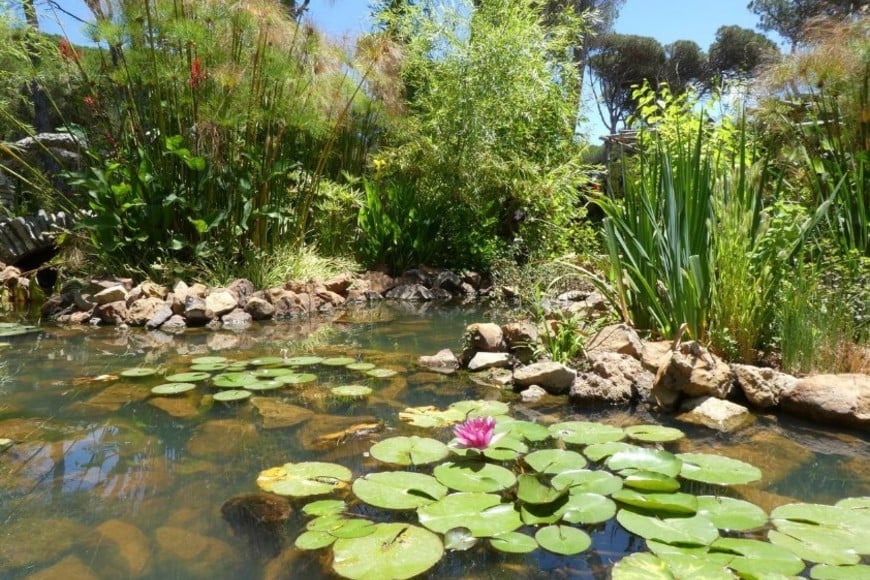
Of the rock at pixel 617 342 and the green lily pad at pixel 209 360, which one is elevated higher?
the rock at pixel 617 342

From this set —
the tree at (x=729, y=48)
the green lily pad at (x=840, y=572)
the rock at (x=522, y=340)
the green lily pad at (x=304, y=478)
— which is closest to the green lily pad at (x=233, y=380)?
the green lily pad at (x=304, y=478)

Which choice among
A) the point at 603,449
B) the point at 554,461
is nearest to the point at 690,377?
the point at 603,449

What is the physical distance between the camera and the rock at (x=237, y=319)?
518 cm

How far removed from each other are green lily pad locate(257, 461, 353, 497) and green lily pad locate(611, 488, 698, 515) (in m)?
0.81

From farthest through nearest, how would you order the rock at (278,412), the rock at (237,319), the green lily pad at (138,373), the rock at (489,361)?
1. the rock at (237,319)
2. the rock at (489,361)
3. the green lily pad at (138,373)
4. the rock at (278,412)

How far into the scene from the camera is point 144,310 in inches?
201

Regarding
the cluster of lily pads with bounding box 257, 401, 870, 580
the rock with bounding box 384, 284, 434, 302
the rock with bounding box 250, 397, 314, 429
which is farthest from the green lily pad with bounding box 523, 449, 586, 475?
the rock with bounding box 384, 284, 434, 302

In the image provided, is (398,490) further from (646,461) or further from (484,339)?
(484,339)

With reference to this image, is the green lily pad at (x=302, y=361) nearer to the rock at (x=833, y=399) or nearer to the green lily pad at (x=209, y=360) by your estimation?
the green lily pad at (x=209, y=360)

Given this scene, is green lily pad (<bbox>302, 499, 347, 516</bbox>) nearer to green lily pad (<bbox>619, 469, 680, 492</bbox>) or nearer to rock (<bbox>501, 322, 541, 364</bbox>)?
green lily pad (<bbox>619, 469, 680, 492</bbox>)

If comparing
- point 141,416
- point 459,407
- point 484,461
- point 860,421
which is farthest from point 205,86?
point 860,421

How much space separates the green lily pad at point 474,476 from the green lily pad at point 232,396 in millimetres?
1264

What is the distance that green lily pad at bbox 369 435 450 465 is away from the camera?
79.0 inches

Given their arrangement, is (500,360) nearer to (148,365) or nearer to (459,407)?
(459,407)
